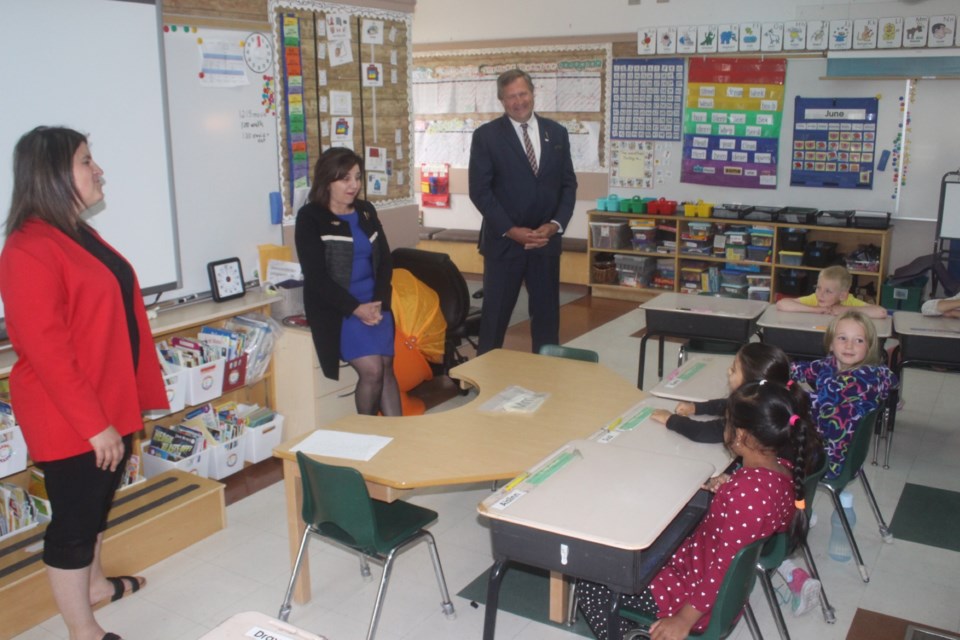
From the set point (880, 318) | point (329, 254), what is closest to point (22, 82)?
point (329, 254)

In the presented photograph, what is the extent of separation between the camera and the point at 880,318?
4.39 metres

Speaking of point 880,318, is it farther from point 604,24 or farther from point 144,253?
point 604,24

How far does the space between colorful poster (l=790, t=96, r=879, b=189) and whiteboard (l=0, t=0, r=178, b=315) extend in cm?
520

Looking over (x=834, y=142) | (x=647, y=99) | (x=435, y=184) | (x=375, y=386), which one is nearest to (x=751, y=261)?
(x=834, y=142)

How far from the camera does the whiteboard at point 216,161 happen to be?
4156 millimetres

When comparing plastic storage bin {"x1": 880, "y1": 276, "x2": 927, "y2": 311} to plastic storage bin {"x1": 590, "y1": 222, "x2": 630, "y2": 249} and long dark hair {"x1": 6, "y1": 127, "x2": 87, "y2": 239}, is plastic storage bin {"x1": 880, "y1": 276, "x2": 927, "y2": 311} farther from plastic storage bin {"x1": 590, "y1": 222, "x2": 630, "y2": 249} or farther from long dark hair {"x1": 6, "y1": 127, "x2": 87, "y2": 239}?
long dark hair {"x1": 6, "y1": 127, "x2": 87, "y2": 239}

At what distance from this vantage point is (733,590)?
7.11 feet

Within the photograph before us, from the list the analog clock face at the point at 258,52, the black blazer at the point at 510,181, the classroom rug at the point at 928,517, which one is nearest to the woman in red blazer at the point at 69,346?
the analog clock face at the point at 258,52

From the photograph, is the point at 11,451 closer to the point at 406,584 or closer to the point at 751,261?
the point at 406,584

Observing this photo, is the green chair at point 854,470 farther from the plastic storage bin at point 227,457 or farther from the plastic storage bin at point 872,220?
the plastic storage bin at point 872,220

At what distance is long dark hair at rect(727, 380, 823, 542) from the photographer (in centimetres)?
243

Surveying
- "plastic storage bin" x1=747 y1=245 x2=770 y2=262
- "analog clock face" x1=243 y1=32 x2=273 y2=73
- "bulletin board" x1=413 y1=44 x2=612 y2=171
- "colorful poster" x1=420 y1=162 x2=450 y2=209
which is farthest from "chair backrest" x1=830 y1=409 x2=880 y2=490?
"colorful poster" x1=420 y1=162 x2=450 y2=209

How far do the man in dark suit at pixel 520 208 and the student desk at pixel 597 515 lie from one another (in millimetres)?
2257

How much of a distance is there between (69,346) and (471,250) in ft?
21.2
